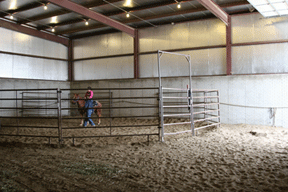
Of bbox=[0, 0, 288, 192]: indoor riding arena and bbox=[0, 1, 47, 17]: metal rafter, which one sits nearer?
bbox=[0, 0, 288, 192]: indoor riding arena

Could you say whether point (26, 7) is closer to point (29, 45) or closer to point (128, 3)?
point (29, 45)

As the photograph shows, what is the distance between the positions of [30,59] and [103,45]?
13.6ft

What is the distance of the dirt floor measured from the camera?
334cm

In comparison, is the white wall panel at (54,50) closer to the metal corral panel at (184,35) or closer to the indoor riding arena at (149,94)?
the indoor riding arena at (149,94)

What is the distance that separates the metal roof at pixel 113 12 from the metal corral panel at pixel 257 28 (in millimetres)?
498

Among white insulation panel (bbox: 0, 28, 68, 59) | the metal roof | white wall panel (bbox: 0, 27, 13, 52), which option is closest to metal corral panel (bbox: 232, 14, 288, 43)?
the metal roof

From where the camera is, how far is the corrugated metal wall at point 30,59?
1223 centimetres

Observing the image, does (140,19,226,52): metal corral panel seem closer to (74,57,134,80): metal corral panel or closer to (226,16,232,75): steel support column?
(226,16,232,75): steel support column

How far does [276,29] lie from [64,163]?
996 centimetres

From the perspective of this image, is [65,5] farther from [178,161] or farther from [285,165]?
[285,165]

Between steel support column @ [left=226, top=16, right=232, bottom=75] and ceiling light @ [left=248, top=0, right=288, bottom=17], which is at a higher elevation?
ceiling light @ [left=248, top=0, right=288, bottom=17]

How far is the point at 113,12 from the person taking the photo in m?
11.2

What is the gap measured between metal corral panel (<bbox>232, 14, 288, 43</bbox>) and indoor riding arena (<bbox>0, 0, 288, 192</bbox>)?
0.04 metres

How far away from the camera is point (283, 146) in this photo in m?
5.77
